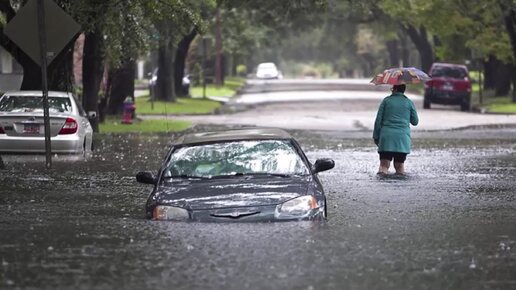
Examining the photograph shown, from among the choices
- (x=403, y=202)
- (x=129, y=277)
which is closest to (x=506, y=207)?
(x=403, y=202)

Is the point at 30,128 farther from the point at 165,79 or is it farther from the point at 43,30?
the point at 165,79

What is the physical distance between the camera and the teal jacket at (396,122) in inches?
596

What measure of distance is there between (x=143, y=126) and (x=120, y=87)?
188 inches

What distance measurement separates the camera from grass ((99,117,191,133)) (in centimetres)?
2833

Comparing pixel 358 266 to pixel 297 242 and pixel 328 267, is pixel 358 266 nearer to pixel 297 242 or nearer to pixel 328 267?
pixel 328 267

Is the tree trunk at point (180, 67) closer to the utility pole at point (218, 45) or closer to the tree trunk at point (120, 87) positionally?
the utility pole at point (218, 45)

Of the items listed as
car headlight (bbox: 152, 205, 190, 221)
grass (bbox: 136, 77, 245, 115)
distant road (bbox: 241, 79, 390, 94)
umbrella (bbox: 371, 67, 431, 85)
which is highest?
umbrella (bbox: 371, 67, 431, 85)

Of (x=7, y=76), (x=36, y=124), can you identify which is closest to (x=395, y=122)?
(x=36, y=124)

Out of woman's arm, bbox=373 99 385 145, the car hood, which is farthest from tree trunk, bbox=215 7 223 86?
the car hood

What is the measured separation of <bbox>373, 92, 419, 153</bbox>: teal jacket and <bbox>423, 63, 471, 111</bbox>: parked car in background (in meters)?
26.3

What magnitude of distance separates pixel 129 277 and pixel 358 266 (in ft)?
6.10

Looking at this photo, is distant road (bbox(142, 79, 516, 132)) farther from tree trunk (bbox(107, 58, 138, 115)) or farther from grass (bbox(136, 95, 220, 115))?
tree trunk (bbox(107, 58, 138, 115))

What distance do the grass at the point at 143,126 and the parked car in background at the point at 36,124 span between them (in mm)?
8721

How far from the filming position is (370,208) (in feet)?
38.9
